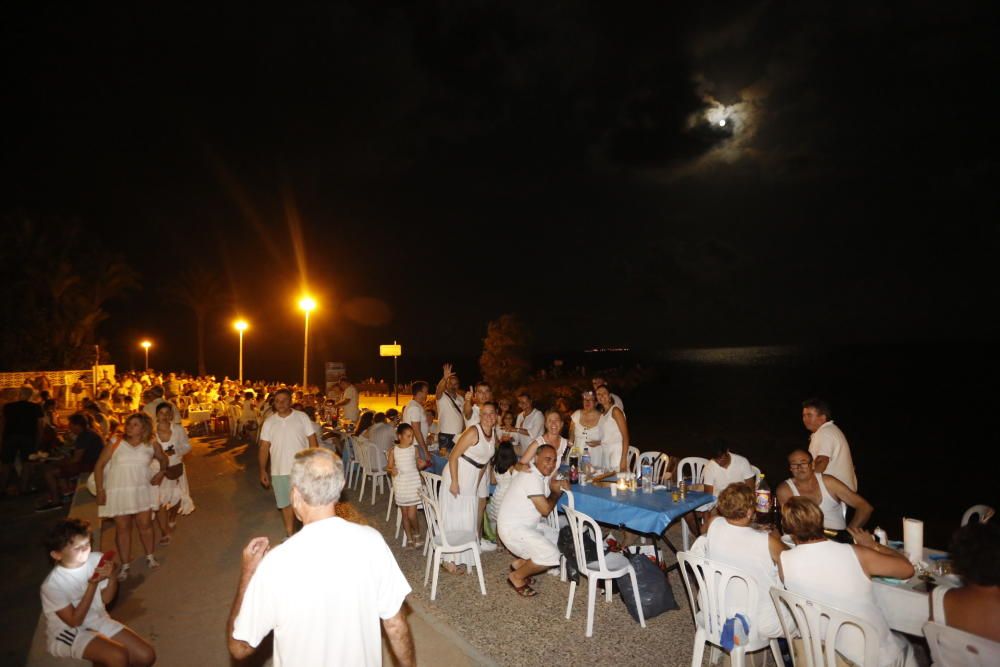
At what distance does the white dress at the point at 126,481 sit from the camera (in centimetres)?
527

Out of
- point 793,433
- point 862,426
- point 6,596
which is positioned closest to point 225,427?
point 6,596

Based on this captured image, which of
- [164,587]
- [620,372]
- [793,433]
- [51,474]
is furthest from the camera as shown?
[620,372]

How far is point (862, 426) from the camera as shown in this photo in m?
29.4

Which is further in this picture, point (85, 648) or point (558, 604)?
point (558, 604)

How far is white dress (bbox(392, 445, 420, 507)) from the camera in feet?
20.3

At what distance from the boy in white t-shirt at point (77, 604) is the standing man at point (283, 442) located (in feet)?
8.49

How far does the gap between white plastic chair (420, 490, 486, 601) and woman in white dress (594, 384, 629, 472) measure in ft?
7.11

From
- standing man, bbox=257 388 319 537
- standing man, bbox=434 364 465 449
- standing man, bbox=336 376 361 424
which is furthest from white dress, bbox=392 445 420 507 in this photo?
standing man, bbox=336 376 361 424

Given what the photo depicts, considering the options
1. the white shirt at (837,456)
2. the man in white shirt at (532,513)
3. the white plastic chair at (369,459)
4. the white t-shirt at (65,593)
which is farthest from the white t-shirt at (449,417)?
the white t-shirt at (65,593)

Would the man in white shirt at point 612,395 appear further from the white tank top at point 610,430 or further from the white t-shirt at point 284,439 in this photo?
the white t-shirt at point 284,439

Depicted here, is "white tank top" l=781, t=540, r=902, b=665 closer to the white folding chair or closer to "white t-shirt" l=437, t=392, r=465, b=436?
the white folding chair

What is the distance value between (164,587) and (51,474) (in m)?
4.98

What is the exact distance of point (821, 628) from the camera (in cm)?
283

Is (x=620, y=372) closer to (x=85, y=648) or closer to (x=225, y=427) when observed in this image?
(x=225, y=427)
